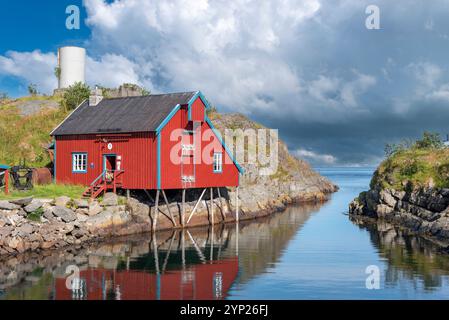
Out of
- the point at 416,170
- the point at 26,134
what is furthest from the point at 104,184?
the point at 416,170

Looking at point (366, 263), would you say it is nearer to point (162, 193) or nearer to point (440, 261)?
point (440, 261)

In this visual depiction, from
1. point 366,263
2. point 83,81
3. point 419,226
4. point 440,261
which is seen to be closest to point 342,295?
point 366,263

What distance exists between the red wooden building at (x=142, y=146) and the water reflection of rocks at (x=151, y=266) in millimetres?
4617

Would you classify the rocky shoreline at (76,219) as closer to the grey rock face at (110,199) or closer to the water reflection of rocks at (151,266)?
the grey rock face at (110,199)

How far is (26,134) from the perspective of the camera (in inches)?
2303

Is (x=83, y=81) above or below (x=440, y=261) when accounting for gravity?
above

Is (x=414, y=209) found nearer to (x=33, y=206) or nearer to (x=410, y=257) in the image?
(x=410, y=257)

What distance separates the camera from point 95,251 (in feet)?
103

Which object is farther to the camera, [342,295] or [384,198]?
[384,198]

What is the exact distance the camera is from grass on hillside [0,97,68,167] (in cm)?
5409

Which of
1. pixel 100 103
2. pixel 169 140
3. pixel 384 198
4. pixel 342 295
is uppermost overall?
pixel 100 103

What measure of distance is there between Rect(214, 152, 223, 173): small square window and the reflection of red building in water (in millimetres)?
16540

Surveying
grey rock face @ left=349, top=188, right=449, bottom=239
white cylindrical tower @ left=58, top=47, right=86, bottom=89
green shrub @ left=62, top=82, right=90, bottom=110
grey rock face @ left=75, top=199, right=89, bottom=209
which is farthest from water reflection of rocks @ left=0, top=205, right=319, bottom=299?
white cylindrical tower @ left=58, top=47, right=86, bottom=89
